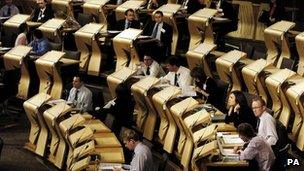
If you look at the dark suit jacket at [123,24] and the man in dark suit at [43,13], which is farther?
the man in dark suit at [43,13]

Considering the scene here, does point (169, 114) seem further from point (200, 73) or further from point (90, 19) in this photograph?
point (90, 19)

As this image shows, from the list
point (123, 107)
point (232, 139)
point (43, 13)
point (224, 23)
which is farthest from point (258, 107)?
point (43, 13)

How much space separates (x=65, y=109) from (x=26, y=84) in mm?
2704

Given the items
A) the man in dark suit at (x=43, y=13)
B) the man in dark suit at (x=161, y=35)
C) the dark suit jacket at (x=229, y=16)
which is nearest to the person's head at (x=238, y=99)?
the man in dark suit at (x=161, y=35)

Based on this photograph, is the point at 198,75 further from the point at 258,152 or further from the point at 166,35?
the point at 258,152

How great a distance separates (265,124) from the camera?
6812 mm

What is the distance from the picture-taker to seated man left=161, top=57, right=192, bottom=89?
8.98m

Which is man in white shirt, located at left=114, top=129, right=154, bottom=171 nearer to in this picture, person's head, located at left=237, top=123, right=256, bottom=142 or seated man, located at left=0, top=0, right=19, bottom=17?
person's head, located at left=237, top=123, right=256, bottom=142

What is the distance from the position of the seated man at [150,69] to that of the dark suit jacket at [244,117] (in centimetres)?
208

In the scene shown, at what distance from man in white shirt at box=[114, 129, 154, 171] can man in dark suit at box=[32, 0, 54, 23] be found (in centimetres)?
617

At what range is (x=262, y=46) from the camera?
11992mm

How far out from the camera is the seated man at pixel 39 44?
34.9 ft

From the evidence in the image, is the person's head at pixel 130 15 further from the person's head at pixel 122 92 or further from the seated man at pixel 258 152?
the seated man at pixel 258 152

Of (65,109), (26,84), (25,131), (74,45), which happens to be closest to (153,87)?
(65,109)
